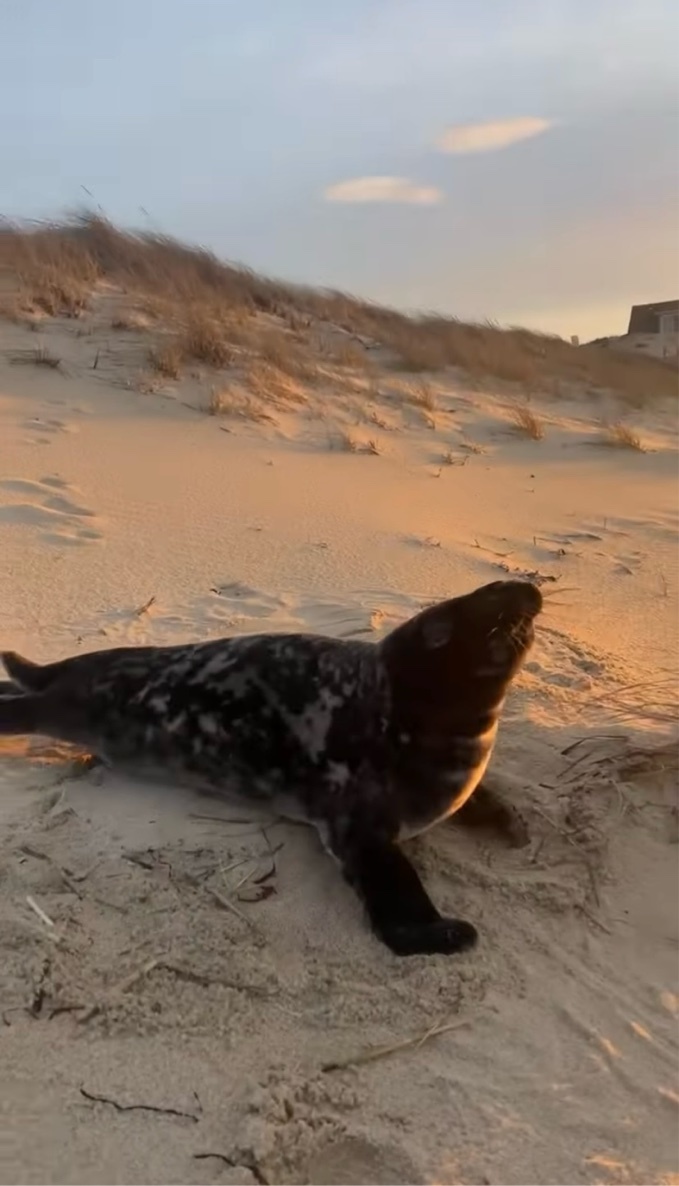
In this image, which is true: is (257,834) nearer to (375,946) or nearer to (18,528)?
(375,946)

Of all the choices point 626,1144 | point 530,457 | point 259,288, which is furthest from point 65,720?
point 259,288

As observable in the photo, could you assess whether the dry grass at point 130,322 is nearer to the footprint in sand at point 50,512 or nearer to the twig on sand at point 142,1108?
the footprint in sand at point 50,512

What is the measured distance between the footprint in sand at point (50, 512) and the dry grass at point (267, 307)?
12.2ft

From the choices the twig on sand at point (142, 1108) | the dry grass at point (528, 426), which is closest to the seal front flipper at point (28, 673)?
the twig on sand at point (142, 1108)

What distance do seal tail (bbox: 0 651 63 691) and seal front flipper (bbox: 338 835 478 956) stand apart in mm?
1122

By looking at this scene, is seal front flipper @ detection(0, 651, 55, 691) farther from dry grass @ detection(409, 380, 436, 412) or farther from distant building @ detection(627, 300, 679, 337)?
distant building @ detection(627, 300, 679, 337)

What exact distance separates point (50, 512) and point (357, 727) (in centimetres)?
317

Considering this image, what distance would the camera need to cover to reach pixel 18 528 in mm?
5211

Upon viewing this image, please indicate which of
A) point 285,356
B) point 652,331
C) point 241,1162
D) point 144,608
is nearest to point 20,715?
point 144,608

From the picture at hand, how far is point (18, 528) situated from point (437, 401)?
18.7 ft

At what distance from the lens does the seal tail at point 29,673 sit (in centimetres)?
325

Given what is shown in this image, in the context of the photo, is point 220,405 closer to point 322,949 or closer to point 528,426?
point 528,426

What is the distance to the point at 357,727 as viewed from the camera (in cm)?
275

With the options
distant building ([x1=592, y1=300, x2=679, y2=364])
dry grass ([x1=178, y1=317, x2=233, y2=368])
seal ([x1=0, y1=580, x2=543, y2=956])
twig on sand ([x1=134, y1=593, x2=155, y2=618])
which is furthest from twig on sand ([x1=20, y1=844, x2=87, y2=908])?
distant building ([x1=592, y1=300, x2=679, y2=364])
